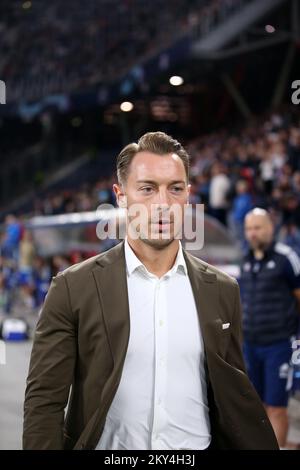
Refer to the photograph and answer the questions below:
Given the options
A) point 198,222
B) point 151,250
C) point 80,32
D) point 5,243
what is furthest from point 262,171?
point 80,32

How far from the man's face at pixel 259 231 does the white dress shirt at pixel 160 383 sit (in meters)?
3.64

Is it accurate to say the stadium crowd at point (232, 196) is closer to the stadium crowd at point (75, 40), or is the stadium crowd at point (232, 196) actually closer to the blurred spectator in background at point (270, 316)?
the blurred spectator in background at point (270, 316)

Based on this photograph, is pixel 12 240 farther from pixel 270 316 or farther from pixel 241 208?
pixel 270 316

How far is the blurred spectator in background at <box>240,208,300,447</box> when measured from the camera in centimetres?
610

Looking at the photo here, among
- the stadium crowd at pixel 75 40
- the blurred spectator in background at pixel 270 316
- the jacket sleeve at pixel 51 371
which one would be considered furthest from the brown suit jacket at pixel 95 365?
the stadium crowd at pixel 75 40

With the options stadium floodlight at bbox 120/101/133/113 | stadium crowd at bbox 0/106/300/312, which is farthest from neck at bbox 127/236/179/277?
Result: stadium floodlight at bbox 120/101/133/113

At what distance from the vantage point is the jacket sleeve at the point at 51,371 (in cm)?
251

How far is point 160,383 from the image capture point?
2.59 meters

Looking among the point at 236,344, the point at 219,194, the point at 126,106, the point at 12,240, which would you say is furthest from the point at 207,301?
the point at 126,106

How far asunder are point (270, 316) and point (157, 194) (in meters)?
3.72

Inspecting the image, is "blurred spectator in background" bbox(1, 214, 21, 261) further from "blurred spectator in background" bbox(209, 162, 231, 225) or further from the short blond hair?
the short blond hair

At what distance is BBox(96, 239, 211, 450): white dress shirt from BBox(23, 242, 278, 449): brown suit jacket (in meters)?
0.04
